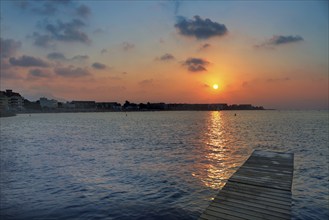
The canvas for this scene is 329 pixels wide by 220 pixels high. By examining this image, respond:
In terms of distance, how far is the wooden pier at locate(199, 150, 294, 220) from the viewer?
1348cm

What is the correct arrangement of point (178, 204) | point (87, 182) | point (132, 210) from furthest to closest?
1. point (87, 182)
2. point (178, 204)
3. point (132, 210)

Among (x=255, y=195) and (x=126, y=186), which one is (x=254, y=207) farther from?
(x=126, y=186)

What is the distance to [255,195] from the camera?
15.8 m

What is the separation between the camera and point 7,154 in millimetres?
43031

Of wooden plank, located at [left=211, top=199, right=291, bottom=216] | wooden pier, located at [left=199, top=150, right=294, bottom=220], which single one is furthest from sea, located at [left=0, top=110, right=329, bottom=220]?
wooden plank, located at [left=211, top=199, right=291, bottom=216]

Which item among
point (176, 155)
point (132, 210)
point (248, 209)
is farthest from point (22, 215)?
point (176, 155)

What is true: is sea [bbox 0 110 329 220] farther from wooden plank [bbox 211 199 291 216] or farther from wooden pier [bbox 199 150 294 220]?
wooden plank [bbox 211 199 291 216]

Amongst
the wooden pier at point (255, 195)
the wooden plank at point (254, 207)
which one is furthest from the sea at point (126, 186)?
the wooden plank at point (254, 207)

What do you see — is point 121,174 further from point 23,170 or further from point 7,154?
point 7,154

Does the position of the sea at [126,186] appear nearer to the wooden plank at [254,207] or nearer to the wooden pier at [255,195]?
the wooden pier at [255,195]

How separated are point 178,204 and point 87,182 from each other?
421 inches

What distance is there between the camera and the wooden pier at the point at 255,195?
531 inches

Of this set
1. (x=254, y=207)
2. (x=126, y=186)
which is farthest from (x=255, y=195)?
(x=126, y=186)

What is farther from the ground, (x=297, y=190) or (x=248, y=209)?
(x=248, y=209)
